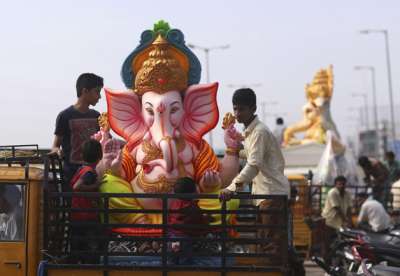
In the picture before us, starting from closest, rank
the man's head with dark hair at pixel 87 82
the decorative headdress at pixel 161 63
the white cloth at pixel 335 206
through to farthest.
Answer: the man's head with dark hair at pixel 87 82
the decorative headdress at pixel 161 63
the white cloth at pixel 335 206

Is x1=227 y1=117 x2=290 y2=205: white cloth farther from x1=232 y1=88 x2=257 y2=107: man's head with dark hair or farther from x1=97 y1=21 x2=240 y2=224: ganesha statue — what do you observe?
x1=97 y1=21 x2=240 y2=224: ganesha statue

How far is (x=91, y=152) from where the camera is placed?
6918 mm

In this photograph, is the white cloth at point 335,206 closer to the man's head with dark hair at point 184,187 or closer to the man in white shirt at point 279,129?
the man's head with dark hair at point 184,187

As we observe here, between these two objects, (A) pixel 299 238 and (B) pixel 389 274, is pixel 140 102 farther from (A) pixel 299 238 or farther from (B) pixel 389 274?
(A) pixel 299 238

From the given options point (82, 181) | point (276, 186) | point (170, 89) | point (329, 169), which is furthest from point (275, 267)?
point (329, 169)

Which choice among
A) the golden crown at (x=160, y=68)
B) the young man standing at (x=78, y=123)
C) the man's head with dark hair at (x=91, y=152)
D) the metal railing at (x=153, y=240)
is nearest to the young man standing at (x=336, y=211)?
the golden crown at (x=160, y=68)

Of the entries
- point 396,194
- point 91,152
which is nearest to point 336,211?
point 396,194

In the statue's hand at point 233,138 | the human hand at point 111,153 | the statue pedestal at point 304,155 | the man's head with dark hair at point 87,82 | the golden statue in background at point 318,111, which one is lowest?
the human hand at point 111,153

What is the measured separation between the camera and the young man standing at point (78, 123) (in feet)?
24.9

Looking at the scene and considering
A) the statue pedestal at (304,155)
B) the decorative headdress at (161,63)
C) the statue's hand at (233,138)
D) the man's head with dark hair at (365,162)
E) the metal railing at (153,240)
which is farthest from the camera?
the statue pedestal at (304,155)

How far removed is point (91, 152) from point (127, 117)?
2026 mm

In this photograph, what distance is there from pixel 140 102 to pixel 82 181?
230 cm

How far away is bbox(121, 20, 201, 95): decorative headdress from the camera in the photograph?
8828 millimetres

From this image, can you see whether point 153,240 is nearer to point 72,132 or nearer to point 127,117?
point 72,132
